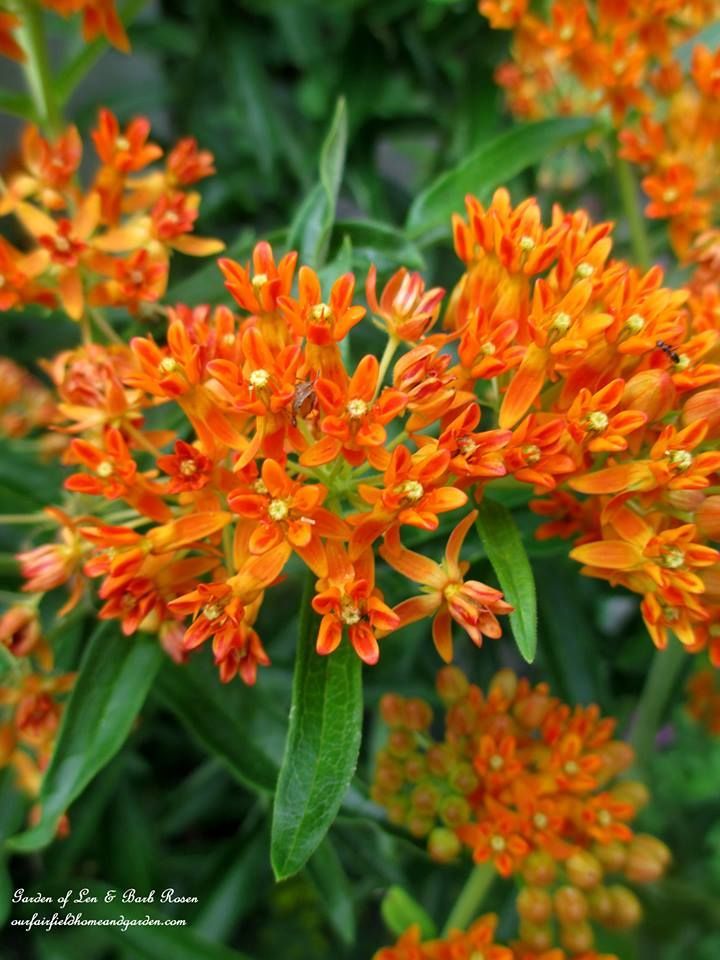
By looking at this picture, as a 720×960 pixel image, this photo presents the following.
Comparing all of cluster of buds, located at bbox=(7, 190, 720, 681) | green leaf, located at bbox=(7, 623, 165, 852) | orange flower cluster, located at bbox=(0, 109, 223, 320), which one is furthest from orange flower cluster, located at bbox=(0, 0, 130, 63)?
green leaf, located at bbox=(7, 623, 165, 852)

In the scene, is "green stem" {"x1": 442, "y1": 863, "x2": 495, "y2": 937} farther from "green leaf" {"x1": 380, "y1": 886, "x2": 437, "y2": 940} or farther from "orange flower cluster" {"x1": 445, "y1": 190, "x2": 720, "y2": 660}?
"orange flower cluster" {"x1": 445, "y1": 190, "x2": 720, "y2": 660}

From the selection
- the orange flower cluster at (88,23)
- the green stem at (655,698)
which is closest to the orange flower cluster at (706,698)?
the green stem at (655,698)

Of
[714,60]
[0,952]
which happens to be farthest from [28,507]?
[714,60]

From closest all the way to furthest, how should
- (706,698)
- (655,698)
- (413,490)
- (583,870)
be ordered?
(413,490) → (583,870) → (655,698) → (706,698)

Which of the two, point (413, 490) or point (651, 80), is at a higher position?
point (651, 80)

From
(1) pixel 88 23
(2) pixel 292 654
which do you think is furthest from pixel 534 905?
(1) pixel 88 23

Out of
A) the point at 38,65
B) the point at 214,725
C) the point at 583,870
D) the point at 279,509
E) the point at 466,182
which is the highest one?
the point at 38,65

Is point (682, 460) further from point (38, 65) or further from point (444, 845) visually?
point (38, 65)

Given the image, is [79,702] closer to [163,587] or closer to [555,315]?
[163,587]
